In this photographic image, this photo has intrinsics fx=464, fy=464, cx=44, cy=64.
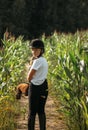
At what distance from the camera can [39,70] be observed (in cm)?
623

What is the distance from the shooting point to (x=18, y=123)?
812 centimetres

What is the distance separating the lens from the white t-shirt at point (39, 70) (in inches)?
243

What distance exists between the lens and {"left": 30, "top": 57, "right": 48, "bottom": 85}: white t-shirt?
617 centimetres

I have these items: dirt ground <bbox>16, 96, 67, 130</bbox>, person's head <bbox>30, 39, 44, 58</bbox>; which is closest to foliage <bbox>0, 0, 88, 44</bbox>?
dirt ground <bbox>16, 96, 67, 130</bbox>

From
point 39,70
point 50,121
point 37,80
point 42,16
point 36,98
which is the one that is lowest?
point 50,121

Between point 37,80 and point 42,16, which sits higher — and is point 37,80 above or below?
below

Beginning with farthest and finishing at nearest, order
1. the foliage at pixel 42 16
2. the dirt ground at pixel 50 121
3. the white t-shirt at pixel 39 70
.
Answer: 1. the foliage at pixel 42 16
2. the dirt ground at pixel 50 121
3. the white t-shirt at pixel 39 70

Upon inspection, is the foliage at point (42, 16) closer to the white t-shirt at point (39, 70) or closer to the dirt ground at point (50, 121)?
the dirt ground at point (50, 121)

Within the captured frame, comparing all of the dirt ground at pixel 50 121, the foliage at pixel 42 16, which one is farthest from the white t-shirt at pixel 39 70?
the foliage at pixel 42 16

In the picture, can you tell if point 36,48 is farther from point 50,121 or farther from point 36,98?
point 50,121

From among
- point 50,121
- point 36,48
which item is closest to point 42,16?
point 50,121

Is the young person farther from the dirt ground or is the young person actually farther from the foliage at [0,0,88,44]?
the foliage at [0,0,88,44]

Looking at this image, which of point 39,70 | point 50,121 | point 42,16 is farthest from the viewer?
point 42,16

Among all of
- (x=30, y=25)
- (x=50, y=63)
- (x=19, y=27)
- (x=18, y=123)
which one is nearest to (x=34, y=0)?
(x=30, y=25)
